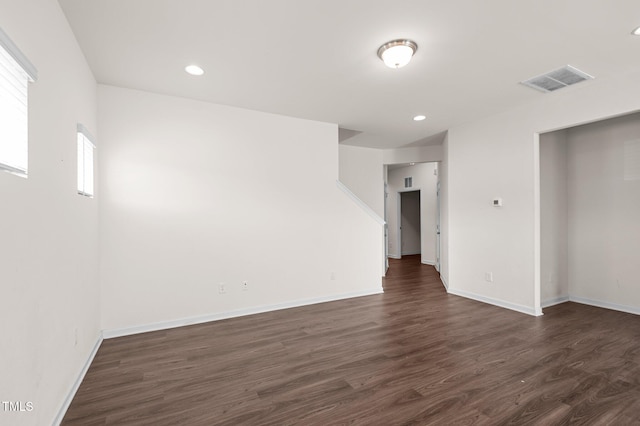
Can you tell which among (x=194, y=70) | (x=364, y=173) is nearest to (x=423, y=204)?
(x=364, y=173)

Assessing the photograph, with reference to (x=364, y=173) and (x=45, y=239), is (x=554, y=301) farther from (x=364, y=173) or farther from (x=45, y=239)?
(x=45, y=239)

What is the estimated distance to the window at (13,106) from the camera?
4.34 feet

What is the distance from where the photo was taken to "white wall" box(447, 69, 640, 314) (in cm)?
362

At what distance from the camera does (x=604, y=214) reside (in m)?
4.47

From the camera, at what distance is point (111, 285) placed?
350 cm

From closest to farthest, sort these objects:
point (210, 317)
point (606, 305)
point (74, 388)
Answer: point (74, 388) → point (210, 317) → point (606, 305)

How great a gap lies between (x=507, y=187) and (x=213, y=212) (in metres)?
4.24

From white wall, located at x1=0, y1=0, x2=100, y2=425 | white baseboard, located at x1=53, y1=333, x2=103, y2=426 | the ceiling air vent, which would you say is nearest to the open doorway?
the ceiling air vent

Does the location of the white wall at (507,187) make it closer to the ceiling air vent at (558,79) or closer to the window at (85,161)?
the ceiling air vent at (558,79)

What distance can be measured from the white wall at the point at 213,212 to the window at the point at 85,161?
47 cm

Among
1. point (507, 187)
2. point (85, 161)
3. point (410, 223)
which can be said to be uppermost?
point (85, 161)

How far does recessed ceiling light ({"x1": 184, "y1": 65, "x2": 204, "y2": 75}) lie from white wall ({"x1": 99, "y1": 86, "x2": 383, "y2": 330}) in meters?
0.80

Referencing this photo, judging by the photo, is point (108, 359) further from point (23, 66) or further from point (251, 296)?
point (23, 66)

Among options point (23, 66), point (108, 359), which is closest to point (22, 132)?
point (23, 66)
